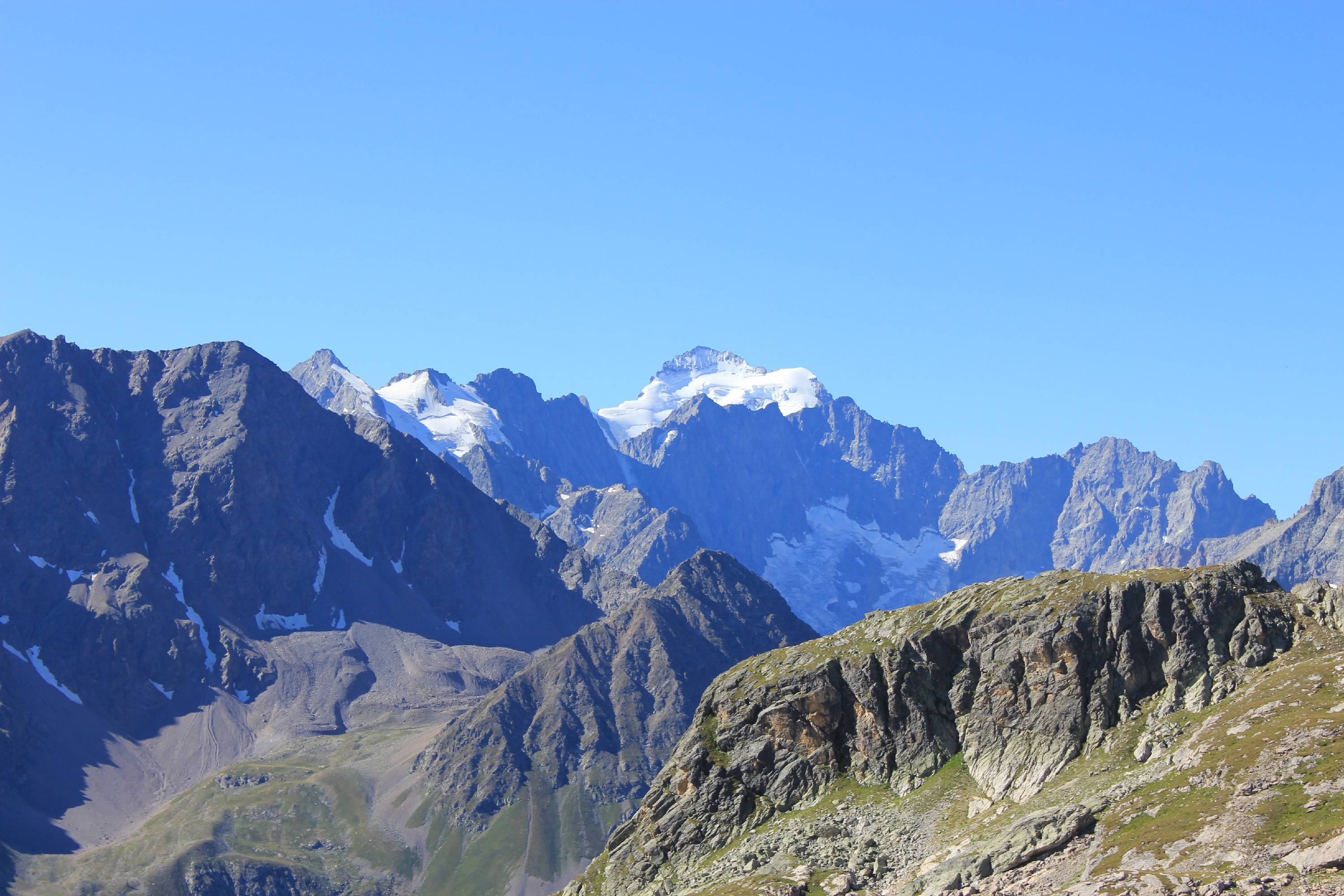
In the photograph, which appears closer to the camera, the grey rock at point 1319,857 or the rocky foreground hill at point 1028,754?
the grey rock at point 1319,857

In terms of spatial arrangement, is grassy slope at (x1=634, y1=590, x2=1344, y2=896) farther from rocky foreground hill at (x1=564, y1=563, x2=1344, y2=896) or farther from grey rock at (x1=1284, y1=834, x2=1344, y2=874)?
grey rock at (x1=1284, y1=834, x2=1344, y2=874)

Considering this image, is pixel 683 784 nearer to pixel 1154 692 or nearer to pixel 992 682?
pixel 992 682

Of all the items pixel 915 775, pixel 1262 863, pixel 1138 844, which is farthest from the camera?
pixel 915 775

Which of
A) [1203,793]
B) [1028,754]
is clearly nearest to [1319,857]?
[1203,793]

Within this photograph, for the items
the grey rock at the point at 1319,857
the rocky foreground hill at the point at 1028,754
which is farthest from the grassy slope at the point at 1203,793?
the grey rock at the point at 1319,857

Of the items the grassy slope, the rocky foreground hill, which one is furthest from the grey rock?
the grassy slope

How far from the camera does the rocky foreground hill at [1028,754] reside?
117438 mm

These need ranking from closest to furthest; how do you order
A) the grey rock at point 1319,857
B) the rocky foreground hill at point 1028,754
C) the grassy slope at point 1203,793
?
the grey rock at point 1319,857 < the grassy slope at point 1203,793 < the rocky foreground hill at point 1028,754

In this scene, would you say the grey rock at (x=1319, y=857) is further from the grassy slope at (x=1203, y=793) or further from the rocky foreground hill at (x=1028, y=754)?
the grassy slope at (x=1203, y=793)

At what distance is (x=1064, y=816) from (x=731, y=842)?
47157 millimetres

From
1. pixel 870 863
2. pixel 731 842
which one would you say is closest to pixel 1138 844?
pixel 870 863

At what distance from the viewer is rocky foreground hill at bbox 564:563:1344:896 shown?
117 metres

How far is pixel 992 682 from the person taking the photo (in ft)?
521

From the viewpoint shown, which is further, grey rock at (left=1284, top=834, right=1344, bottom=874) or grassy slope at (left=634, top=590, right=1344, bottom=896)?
grassy slope at (left=634, top=590, right=1344, bottom=896)
